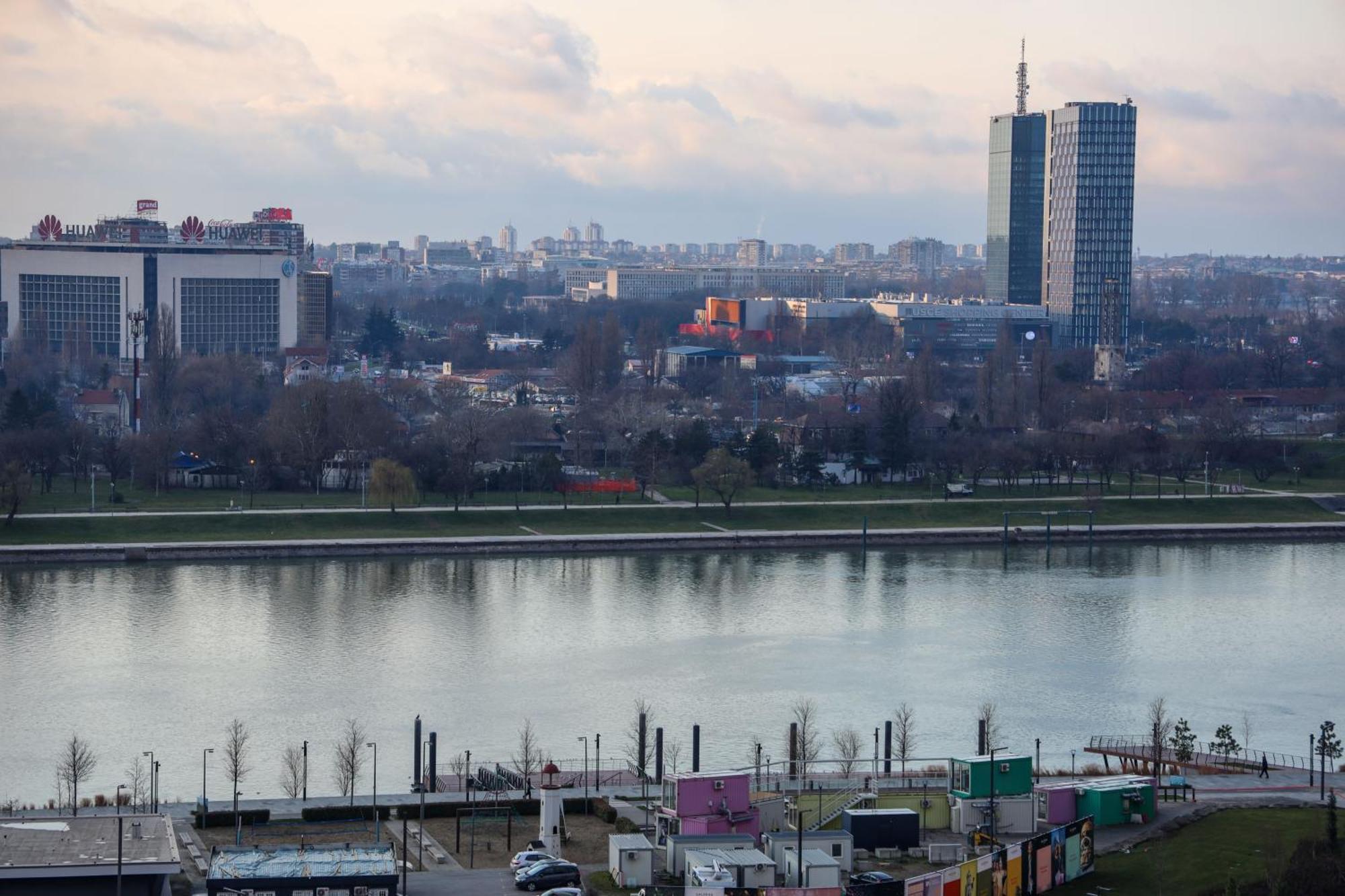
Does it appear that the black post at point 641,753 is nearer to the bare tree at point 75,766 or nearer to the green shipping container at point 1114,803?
the green shipping container at point 1114,803

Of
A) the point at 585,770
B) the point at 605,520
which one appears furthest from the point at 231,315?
the point at 585,770

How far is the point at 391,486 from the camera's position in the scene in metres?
18.9

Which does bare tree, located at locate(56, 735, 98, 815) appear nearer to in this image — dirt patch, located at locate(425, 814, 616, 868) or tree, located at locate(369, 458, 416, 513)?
dirt patch, located at locate(425, 814, 616, 868)

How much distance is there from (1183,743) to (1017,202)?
113 ft

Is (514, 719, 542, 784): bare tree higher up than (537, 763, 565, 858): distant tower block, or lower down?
lower down

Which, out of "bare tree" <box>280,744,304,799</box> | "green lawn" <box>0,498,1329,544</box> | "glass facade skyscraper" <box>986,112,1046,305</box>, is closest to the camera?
"bare tree" <box>280,744,304,799</box>

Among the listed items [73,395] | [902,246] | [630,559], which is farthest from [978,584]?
[902,246]

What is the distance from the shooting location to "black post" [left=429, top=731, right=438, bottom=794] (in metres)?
9.56

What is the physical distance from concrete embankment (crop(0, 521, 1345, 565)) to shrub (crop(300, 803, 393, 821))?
27.5 feet

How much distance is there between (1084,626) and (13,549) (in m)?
8.90

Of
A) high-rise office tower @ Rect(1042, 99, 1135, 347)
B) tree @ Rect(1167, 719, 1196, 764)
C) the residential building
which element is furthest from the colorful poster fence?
the residential building

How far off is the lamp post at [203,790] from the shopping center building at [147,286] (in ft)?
83.0

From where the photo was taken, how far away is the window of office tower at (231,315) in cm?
3650

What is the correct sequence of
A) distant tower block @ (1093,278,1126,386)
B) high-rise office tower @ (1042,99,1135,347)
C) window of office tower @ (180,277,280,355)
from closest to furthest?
distant tower block @ (1093,278,1126,386) < window of office tower @ (180,277,280,355) < high-rise office tower @ (1042,99,1135,347)
